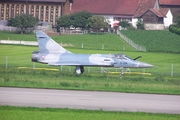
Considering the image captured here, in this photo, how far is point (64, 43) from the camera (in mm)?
70875

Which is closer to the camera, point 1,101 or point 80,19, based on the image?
point 1,101

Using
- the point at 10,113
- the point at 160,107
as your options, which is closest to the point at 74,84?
the point at 160,107

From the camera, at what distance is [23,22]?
82562 millimetres

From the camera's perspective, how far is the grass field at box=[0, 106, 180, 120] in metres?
21.2

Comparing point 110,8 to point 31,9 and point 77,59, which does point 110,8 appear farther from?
point 77,59

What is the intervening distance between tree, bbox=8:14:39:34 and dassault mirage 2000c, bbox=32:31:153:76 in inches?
1570

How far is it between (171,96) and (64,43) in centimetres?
4255

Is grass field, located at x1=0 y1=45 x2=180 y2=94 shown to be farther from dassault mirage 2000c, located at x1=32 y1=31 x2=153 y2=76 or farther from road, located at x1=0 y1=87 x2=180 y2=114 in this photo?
road, located at x1=0 y1=87 x2=180 y2=114

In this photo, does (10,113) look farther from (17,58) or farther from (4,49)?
(4,49)

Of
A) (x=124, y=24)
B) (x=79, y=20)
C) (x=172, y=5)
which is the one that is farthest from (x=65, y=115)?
(x=172, y=5)

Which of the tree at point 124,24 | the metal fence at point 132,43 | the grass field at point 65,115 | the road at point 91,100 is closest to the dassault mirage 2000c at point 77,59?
the road at point 91,100

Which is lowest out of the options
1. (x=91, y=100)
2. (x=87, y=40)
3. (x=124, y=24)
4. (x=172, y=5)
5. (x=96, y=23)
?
(x=91, y=100)

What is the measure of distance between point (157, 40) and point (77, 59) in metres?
35.7

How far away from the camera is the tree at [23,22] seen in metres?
82.5
